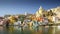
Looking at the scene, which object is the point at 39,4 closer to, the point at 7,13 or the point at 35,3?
the point at 35,3

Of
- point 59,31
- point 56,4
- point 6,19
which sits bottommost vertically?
point 59,31

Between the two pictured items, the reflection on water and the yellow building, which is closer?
the reflection on water

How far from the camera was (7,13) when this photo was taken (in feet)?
24.6

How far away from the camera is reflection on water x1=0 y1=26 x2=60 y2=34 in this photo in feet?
23.9

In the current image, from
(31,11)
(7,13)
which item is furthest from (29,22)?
(7,13)

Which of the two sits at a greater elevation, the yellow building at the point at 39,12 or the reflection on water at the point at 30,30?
the yellow building at the point at 39,12

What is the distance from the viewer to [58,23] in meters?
7.55

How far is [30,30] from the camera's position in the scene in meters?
7.30

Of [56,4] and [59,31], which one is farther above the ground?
[56,4]

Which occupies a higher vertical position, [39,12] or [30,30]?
[39,12]

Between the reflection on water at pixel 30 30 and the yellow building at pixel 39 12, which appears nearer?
the reflection on water at pixel 30 30

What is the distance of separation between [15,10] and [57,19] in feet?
5.26

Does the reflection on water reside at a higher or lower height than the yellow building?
lower

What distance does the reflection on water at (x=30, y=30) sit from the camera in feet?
23.9
